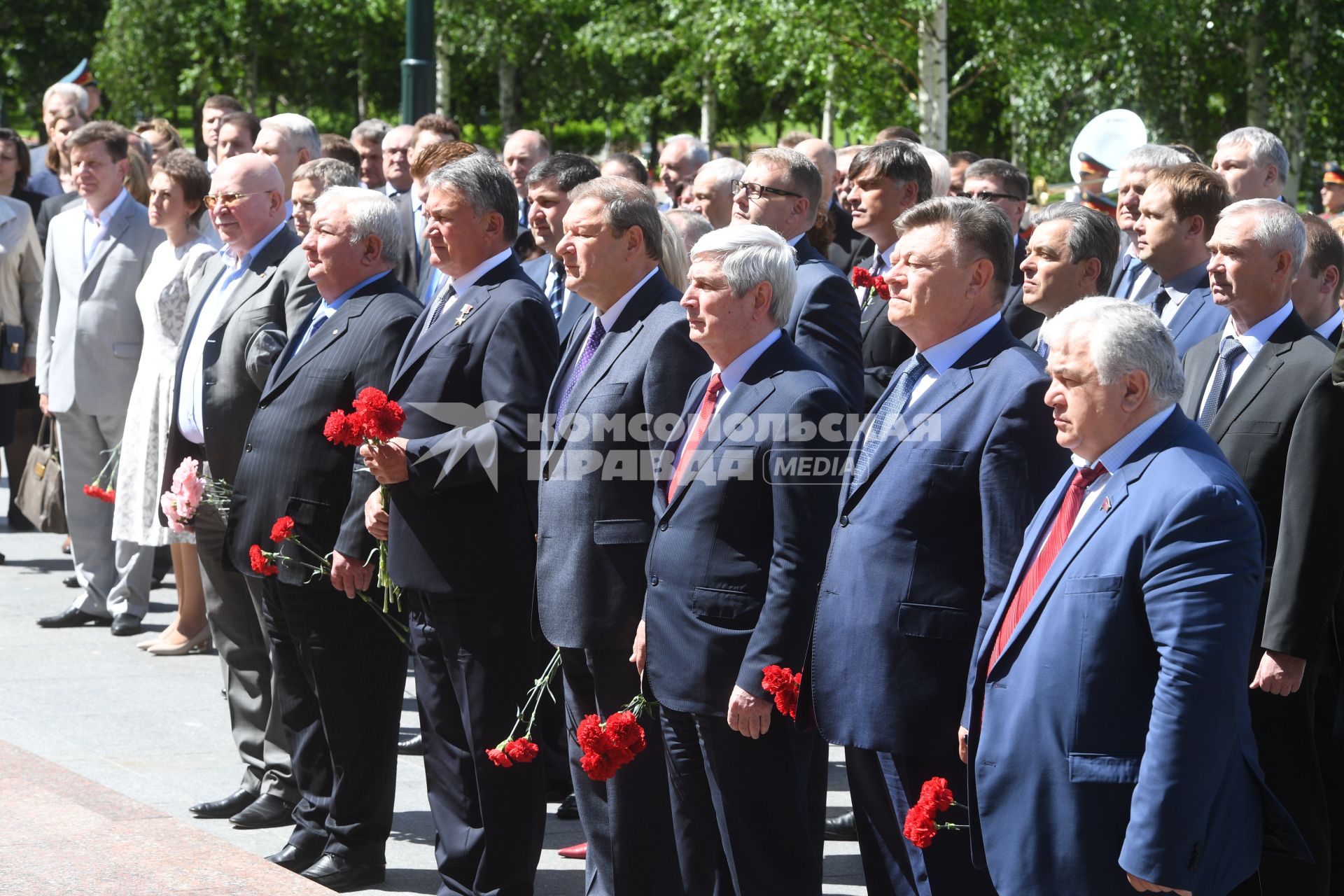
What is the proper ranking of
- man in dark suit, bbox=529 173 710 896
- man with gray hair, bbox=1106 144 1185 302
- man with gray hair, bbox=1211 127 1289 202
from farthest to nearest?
man with gray hair, bbox=1211 127 1289 202 → man with gray hair, bbox=1106 144 1185 302 → man in dark suit, bbox=529 173 710 896

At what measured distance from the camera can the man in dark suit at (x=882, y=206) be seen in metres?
6.45

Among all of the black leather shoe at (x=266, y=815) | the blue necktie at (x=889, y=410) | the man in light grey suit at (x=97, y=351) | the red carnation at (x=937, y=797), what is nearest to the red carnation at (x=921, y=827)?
the red carnation at (x=937, y=797)

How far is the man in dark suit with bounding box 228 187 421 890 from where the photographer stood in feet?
17.8

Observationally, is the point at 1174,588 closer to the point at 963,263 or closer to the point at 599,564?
the point at 963,263

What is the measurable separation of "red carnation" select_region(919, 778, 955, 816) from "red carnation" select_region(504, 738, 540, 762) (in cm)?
143

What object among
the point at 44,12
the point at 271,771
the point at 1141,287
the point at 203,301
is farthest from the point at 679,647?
the point at 44,12

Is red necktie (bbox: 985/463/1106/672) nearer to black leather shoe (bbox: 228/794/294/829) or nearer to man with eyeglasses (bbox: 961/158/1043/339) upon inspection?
black leather shoe (bbox: 228/794/294/829)

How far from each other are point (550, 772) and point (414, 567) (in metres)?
1.86

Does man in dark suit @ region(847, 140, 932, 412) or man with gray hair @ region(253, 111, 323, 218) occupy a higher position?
man with gray hair @ region(253, 111, 323, 218)

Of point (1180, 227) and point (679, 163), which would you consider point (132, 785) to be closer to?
point (1180, 227)

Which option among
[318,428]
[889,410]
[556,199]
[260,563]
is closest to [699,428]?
[889,410]

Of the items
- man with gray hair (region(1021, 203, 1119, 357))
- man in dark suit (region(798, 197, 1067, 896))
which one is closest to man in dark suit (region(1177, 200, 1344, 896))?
man with gray hair (region(1021, 203, 1119, 357))

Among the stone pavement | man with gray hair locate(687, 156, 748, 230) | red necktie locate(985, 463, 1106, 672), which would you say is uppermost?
man with gray hair locate(687, 156, 748, 230)

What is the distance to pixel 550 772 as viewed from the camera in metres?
6.64
